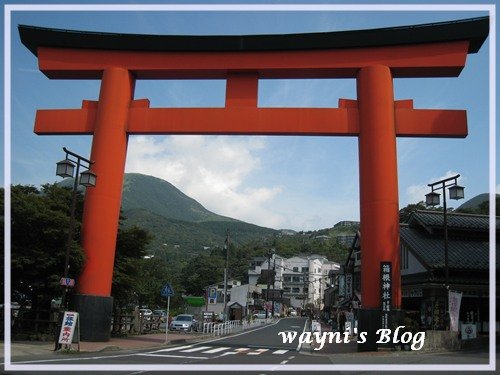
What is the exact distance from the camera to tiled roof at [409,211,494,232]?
83.4ft

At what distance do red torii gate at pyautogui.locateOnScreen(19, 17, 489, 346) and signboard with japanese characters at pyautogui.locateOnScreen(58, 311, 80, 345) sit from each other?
2.75 metres

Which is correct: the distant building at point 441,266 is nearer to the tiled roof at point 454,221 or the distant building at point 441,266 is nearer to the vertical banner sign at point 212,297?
the tiled roof at point 454,221

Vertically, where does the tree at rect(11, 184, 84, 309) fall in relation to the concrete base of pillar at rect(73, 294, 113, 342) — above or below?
above

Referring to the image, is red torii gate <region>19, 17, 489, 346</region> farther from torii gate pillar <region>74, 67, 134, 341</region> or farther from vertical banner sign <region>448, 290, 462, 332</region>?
vertical banner sign <region>448, 290, 462, 332</region>

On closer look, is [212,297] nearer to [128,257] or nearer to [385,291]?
[128,257]

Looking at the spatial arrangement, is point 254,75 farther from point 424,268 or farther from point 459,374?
point 459,374

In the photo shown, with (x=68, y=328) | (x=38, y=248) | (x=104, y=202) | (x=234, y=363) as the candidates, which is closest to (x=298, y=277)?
(x=104, y=202)

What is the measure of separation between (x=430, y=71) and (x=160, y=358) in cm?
1454

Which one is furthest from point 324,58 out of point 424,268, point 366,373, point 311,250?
point 311,250

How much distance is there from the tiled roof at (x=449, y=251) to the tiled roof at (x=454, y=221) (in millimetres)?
675

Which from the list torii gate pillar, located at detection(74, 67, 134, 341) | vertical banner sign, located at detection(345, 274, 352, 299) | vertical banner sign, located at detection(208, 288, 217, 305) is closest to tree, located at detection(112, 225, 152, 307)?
torii gate pillar, located at detection(74, 67, 134, 341)

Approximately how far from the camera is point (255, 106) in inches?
774

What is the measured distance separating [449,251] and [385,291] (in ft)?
26.7

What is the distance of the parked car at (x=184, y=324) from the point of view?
3291 centimetres
